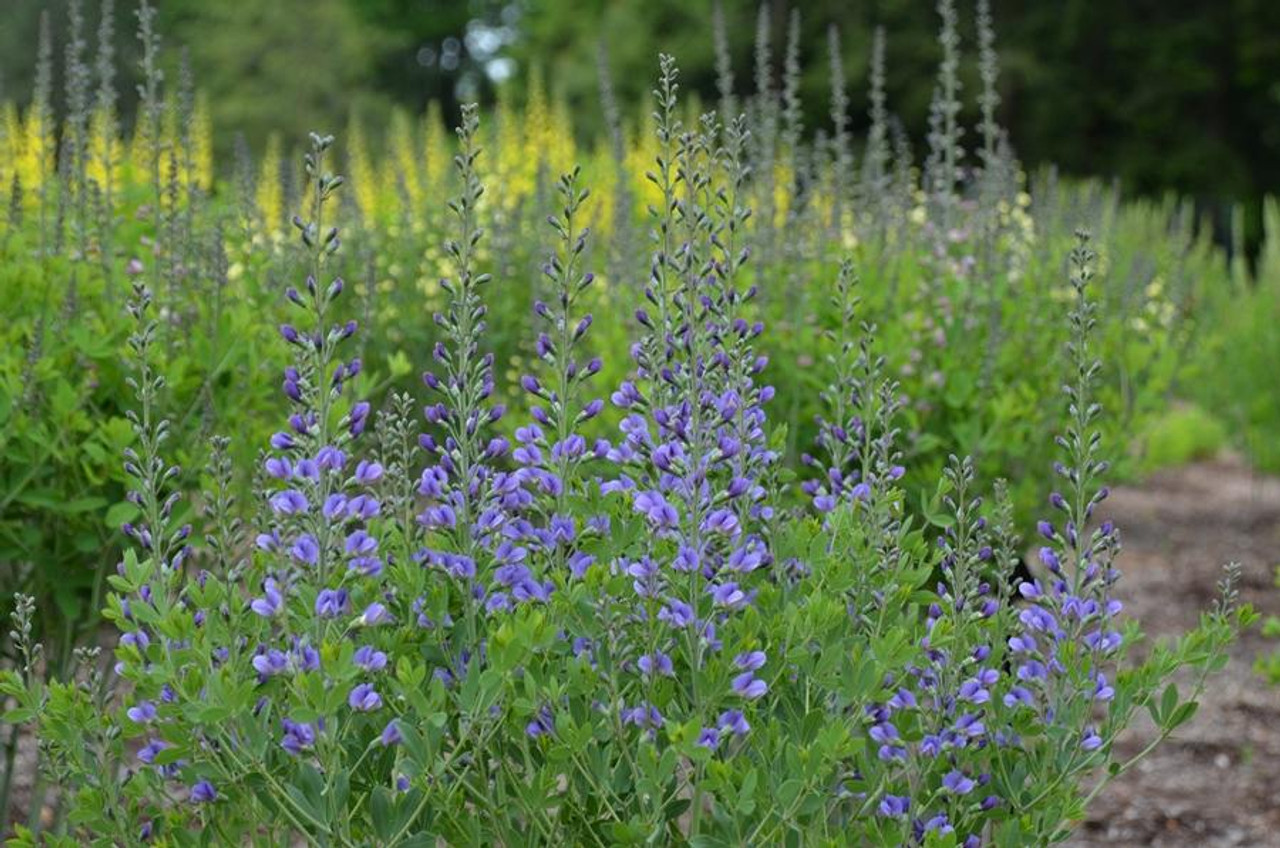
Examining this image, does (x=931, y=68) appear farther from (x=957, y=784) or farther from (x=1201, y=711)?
(x=957, y=784)

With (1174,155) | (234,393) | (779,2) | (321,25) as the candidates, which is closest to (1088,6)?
(1174,155)

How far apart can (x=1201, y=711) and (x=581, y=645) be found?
4382 millimetres

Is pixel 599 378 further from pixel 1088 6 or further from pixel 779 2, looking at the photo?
pixel 1088 6

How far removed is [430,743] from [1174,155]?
89.4 feet

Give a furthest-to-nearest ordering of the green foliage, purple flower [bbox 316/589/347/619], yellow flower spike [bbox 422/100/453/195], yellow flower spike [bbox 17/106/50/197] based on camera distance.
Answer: the green foliage < yellow flower spike [bbox 422/100/453/195] < yellow flower spike [bbox 17/106/50/197] < purple flower [bbox 316/589/347/619]

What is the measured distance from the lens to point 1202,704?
6.23 metres

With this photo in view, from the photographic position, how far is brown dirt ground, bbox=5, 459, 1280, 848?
188 inches

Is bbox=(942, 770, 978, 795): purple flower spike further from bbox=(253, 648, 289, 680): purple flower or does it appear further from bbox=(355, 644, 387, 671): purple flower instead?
bbox=(253, 648, 289, 680): purple flower

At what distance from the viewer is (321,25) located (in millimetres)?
28844

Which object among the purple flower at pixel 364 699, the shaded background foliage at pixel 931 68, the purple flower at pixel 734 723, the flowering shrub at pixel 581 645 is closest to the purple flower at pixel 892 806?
the flowering shrub at pixel 581 645

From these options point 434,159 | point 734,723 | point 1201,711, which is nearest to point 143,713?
point 734,723

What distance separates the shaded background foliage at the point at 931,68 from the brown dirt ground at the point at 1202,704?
15972mm

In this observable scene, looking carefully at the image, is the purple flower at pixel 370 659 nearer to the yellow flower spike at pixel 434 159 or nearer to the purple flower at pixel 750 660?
the purple flower at pixel 750 660

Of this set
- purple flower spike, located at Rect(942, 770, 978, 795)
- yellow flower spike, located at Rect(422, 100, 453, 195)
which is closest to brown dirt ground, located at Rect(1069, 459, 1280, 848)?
purple flower spike, located at Rect(942, 770, 978, 795)
